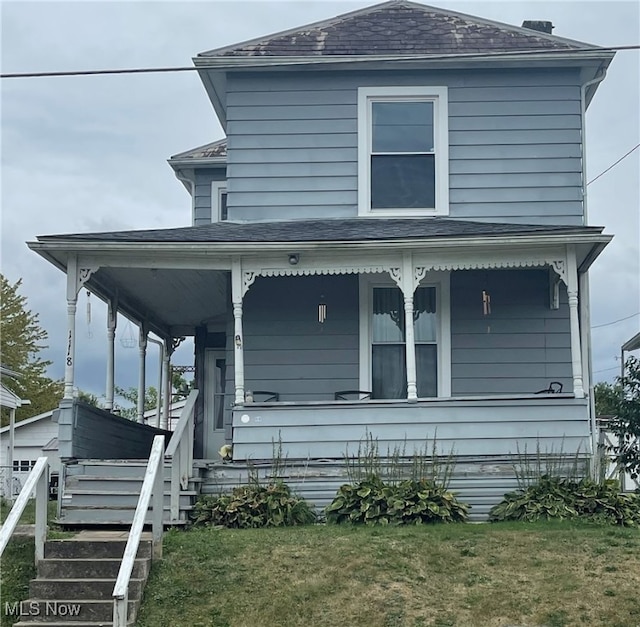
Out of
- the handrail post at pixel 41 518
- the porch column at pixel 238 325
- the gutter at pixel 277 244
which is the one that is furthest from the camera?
the porch column at pixel 238 325

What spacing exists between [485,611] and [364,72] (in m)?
8.91

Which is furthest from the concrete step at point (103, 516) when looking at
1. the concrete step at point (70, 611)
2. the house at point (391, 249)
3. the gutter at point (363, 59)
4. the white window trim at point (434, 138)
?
the gutter at point (363, 59)

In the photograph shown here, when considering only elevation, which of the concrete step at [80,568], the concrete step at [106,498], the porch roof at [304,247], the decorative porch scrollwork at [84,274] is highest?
the porch roof at [304,247]

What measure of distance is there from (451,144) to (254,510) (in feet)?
21.0

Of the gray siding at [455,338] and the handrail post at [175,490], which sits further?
the gray siding at [455,338]

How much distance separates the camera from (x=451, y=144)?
1520cm

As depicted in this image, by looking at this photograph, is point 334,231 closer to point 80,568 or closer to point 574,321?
point 574,321

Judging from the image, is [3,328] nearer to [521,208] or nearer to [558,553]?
[521,208]

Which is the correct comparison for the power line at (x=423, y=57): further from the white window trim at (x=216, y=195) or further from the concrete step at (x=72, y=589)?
the concrete step at (x=72, y=589)

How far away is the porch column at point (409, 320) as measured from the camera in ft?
42.2

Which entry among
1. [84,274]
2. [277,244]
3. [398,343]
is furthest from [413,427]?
[84,274]

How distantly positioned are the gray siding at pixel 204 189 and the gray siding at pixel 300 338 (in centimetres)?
539

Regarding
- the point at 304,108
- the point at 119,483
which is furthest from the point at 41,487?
the point at 304,108

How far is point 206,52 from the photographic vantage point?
1527 centimetres
